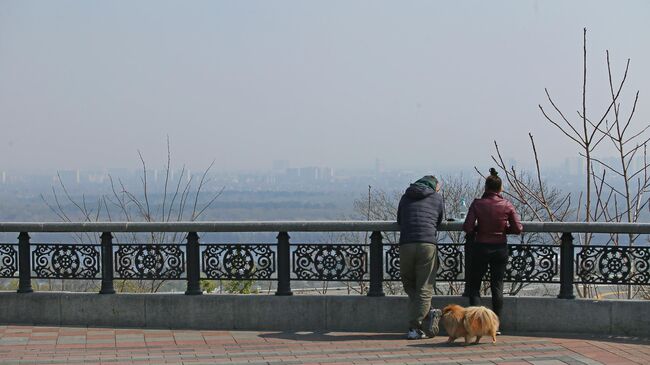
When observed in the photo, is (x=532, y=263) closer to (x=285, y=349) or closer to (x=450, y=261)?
(x=450, y=261)

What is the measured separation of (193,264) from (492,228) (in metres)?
3.45

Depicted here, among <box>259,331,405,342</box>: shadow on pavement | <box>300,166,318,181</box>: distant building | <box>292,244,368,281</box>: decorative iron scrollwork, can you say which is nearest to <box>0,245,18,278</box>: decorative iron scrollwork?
<box>259,331,405,342</box>: shadow on pavement

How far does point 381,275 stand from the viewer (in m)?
10.0

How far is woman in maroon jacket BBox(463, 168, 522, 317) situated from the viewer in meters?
9.23

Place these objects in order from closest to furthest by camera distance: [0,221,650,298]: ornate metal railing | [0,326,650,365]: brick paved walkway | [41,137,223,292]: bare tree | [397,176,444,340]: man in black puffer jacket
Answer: [0,326,650,365]: brick paved walkway
[397,176,444,340]: man in black puffer jacket
[0,221,650,298]: ornate metal railing
[41,137,223,292]: bare tree

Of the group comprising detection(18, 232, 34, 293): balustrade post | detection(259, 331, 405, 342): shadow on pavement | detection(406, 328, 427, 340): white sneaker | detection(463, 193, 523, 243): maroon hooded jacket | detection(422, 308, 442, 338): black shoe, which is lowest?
detection(259, 331, 405, 342): shadow on pavement

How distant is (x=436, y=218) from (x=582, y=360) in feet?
6.97

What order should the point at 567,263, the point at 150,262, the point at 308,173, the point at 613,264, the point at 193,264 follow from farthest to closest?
1. the point at 308,173
2. the point at 150,262
3. the point at 193,264
4. the point at 567,263
5. the point at 613,264

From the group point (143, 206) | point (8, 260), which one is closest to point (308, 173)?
point (143, 206)

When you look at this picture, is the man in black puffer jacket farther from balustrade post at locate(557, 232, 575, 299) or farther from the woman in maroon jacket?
balustrade post at locate(557, 232, 575, 299)

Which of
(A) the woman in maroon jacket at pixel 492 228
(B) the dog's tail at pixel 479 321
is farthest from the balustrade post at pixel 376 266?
(B) the dog's tail at pixel 479 321

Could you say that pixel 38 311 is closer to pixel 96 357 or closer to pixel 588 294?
pixel 96 357

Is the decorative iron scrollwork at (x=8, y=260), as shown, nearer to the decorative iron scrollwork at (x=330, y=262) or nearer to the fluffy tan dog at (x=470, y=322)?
the decorative iron scrollwork at (x=330, y=262)

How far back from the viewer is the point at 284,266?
10.2 m
